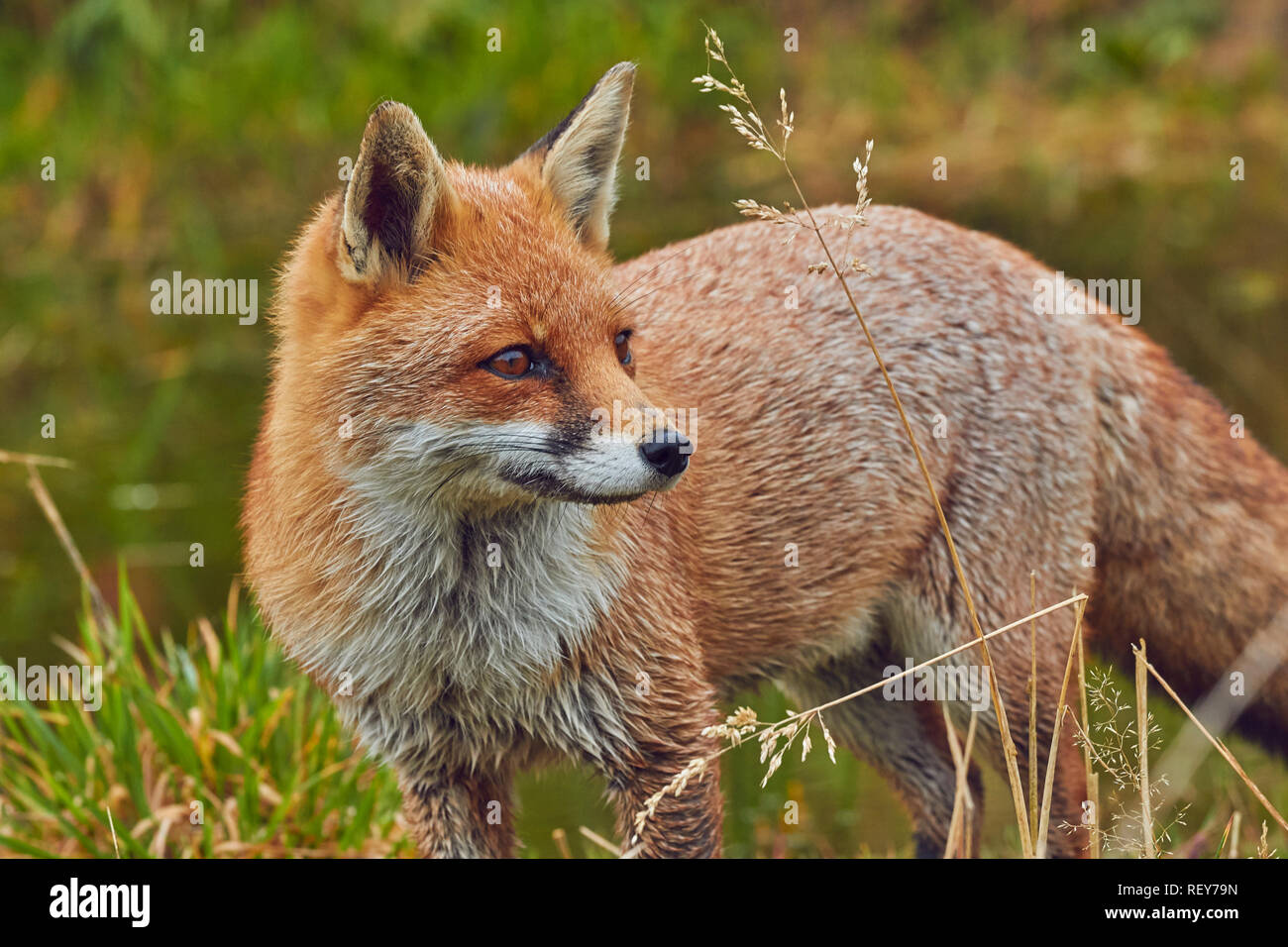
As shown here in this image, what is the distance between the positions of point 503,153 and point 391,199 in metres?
9.21

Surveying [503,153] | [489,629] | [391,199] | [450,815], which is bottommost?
[450,815]

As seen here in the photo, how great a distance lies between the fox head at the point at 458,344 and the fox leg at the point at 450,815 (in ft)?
Answer: 3.26

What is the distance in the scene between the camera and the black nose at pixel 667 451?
377 centimetres

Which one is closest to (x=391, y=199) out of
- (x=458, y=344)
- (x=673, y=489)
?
(x=458, y=344)

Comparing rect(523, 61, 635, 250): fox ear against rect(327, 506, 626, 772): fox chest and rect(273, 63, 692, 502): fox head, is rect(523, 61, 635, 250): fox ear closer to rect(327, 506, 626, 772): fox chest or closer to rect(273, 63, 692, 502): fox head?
rect(273, 63, 692, 502): fox head

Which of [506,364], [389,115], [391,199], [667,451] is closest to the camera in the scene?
[667,451]

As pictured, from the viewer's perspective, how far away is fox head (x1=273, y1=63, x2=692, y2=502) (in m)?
3.94

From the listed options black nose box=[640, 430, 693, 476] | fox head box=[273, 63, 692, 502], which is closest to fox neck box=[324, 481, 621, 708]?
fox head box=[273, 63, 692, 502]

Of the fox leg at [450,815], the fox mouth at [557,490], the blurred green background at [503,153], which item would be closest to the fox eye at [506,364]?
the fox mouth at [557,490]

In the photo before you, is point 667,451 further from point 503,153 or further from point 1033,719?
point 503,153

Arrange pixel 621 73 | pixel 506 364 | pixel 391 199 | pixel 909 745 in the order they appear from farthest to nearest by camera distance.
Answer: pixel 909 745, pixel 621 73, pixel 391 199, pixel 506 364

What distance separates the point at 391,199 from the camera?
4176 mm

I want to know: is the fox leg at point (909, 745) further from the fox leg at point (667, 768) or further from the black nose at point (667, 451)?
the black nose at point (667, 451)

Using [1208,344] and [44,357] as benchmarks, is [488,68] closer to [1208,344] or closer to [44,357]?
[44,357]
